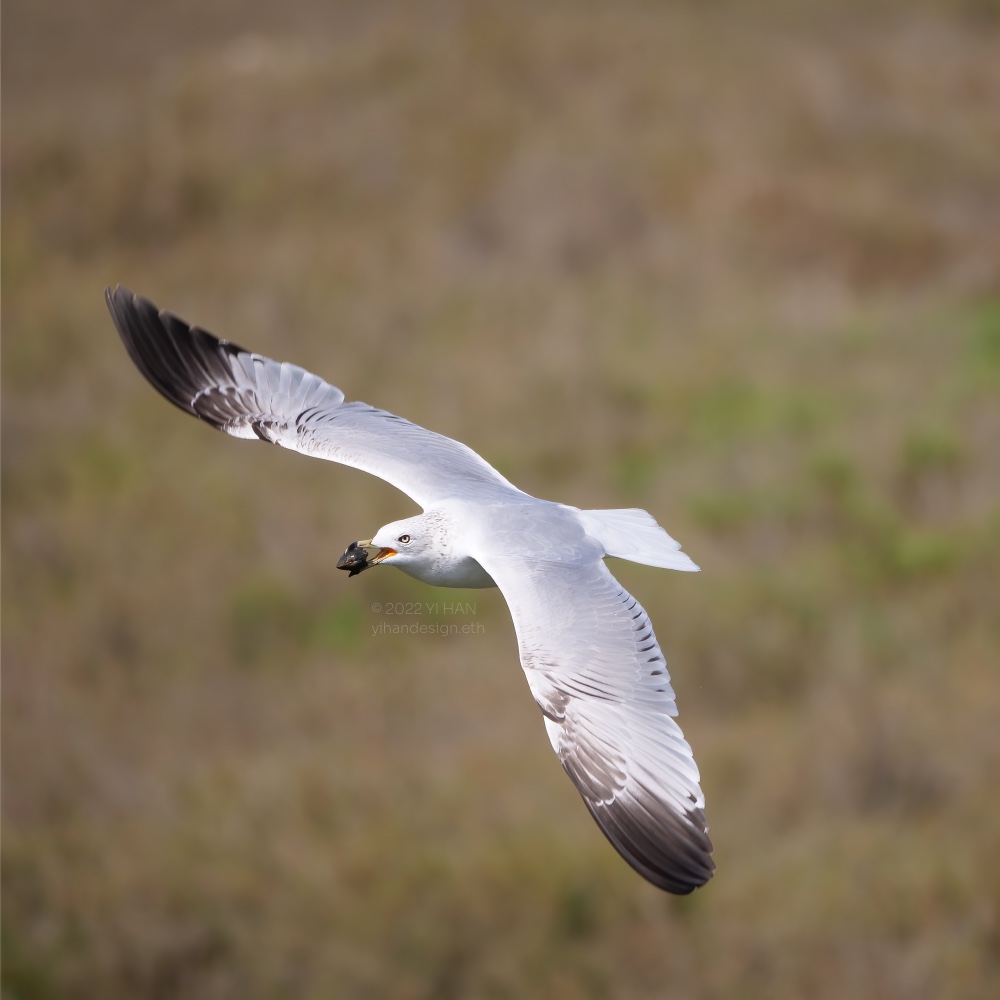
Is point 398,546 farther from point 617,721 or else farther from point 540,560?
point 617,721

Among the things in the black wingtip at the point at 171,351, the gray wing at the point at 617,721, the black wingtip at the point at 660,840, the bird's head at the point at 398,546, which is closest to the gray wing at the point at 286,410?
the black wingtip at the point at 171,351

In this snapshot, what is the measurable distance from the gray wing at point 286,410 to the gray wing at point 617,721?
86cm

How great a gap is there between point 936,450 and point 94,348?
1104 centimetres

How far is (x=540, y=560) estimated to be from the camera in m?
4.39

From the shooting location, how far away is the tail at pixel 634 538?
4.66 metres

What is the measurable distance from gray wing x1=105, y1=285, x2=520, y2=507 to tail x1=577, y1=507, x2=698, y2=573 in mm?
363

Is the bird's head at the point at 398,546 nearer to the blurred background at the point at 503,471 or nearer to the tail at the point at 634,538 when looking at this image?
the tail at the point at 634,538

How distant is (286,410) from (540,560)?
1.63m

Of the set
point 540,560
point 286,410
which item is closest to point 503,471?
point 286,410

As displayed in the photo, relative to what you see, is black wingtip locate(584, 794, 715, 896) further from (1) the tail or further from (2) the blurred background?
(2) the blurred background

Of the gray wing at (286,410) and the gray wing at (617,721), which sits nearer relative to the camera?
the gray wing at (617,721)

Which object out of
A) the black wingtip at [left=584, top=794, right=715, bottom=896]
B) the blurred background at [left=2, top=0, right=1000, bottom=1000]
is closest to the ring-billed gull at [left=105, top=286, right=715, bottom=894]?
the black wingtip at [left=584, top=794, right=715, bottom=896]

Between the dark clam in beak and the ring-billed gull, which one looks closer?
the ring-billed gull

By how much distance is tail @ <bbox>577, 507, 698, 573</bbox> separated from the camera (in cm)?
466
